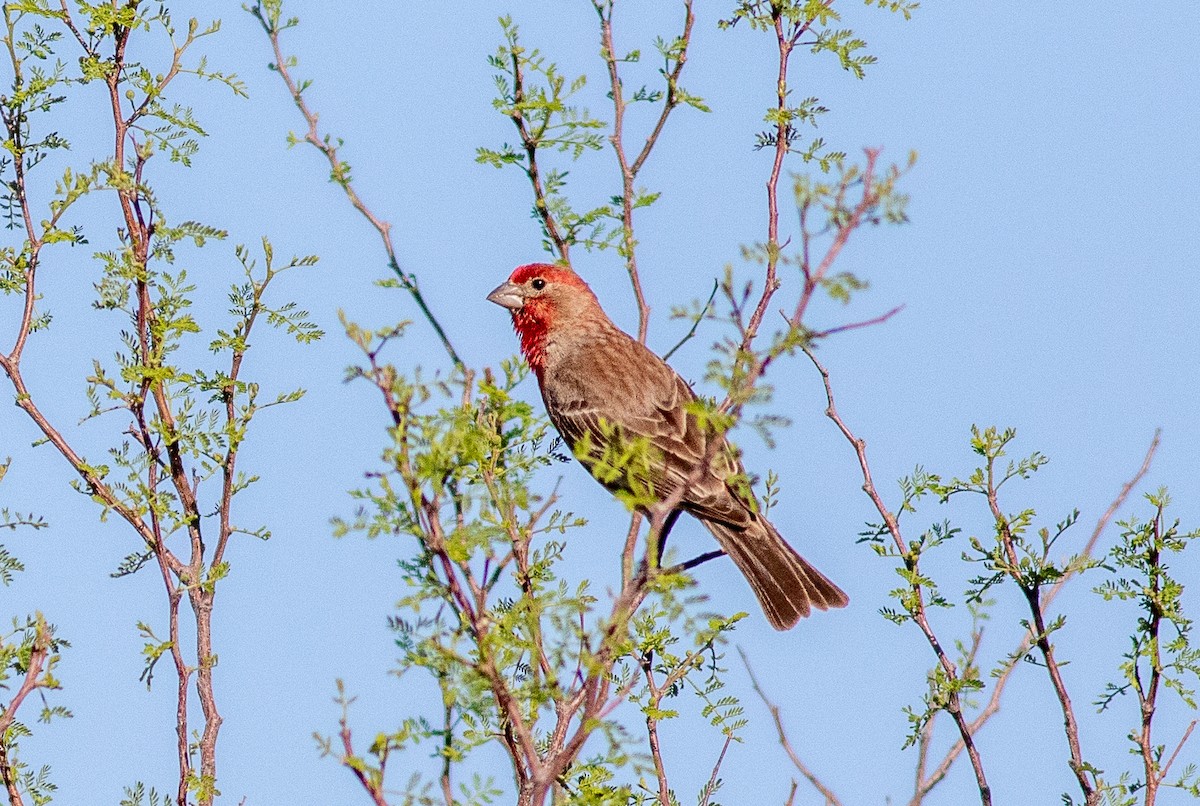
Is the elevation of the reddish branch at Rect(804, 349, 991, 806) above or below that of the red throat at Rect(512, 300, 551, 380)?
below

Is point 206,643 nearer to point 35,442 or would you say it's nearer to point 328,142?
point 35,442

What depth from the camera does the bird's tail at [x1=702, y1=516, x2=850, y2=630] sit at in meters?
6.72

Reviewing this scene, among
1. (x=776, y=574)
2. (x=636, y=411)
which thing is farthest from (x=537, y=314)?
(x=776, y=574)

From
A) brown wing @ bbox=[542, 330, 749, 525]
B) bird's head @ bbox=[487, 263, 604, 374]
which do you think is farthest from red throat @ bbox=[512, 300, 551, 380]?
brown wing @ bbox=[542, 330, 749, 525]

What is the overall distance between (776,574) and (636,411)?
1081mm

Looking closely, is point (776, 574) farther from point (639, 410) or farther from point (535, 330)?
point (535, 330)

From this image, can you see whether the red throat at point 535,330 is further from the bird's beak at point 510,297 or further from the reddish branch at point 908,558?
the reddish branch at point 908,558

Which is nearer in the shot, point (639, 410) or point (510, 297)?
point (639, 410)

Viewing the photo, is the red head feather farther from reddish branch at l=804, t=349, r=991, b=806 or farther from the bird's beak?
reddish branch at l=804, t=349, r=991, b=806

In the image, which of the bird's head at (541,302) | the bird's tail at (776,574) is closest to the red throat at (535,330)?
the bird's head at (541,302)

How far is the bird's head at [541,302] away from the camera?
26.6ft

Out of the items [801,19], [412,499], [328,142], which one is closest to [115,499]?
[328,142]

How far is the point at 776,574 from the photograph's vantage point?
6727 millimetres

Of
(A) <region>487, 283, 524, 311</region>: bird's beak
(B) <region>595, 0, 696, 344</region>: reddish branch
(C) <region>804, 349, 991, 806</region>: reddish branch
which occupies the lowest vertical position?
(C) <region>804, 349, 991, 806</region>: reddish branch
